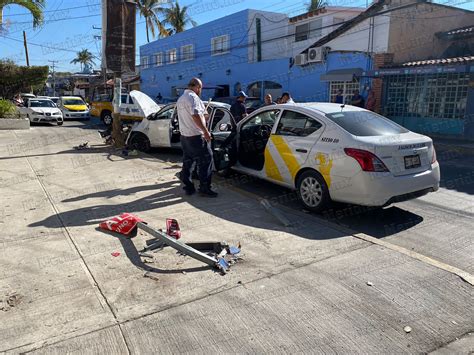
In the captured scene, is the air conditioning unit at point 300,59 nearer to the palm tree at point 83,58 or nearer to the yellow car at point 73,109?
the yellow car at point 73,109

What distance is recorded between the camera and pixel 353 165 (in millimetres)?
5023

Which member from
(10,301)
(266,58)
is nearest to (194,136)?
(10,301)

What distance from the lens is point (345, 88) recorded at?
17.5 metres

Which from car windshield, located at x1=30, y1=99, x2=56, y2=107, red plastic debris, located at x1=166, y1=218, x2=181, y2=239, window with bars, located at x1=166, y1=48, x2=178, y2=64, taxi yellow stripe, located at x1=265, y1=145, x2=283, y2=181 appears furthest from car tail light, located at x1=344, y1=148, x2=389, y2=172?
window with bars, located at x1=166, y1=48, x2=178, y2=64

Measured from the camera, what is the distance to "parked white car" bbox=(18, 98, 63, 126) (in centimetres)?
2028

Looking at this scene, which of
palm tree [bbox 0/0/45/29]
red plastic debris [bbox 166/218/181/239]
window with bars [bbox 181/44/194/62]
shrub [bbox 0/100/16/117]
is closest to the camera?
red plastic debris [bbox 166/218/181/239]

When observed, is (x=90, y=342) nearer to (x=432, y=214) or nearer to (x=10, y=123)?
(x=432, y=214)

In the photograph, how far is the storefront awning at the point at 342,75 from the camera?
625 inches

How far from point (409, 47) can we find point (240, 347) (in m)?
17.5

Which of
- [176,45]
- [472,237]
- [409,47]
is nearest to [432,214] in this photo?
[472,237]

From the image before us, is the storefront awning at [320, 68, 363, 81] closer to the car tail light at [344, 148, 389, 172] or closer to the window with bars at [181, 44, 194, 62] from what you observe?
the car tail light at [344, 148, 389, 172]

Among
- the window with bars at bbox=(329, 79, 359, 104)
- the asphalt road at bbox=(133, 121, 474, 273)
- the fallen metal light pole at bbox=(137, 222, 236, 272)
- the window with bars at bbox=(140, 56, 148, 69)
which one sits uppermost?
the window with bars at bbox=(140, 56, 148, 69)

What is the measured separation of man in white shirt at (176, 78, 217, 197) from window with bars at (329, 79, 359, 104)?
11736 mm

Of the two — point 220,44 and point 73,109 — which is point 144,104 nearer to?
point 73,109
